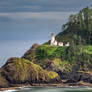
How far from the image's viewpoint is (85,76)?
178375 mm

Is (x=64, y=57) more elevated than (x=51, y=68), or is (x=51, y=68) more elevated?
(x=64, y=57)

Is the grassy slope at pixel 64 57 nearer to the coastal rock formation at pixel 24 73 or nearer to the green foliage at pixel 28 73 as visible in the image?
the coastal rock formation at pixel 24 73

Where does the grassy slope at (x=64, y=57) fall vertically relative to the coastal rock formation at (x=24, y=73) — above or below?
above

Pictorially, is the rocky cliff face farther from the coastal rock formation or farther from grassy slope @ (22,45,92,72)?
grassy slope @ (22,45,92,72)

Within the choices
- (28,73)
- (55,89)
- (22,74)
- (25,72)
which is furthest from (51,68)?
(55,89)

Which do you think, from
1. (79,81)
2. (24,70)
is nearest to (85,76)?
(79,81)

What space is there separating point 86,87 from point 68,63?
77.4ft

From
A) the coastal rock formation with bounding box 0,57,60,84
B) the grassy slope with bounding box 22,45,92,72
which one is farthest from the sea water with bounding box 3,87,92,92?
the grassy slope with bounding box 22,45,92,72

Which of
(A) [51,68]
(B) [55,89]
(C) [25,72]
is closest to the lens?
(B) [55,89]

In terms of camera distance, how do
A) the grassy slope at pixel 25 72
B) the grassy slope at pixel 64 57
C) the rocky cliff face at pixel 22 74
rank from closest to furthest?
1. the rocky cliff face at pixel 22 74
2. the grassy slope at pixel 25 72
3. the grassy slope at pixel 64 57

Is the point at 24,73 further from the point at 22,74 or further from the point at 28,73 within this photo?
the point at 28,73

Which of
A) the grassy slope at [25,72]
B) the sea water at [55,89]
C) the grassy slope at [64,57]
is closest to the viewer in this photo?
the sea water at [55,89]

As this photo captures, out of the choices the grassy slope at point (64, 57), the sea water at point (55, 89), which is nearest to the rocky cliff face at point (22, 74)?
the sea water at point (55, 89)

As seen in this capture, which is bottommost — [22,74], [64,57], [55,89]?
[55,89]
